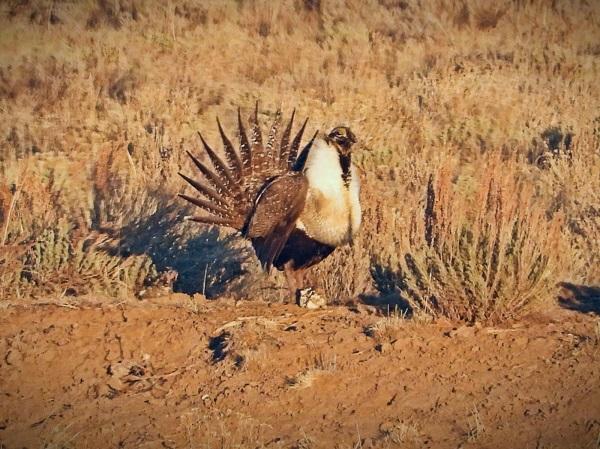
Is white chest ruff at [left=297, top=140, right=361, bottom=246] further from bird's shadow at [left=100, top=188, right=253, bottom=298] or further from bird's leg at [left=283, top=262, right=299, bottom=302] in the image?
bird's shadow at [left=100, top=188, right=253, bottom=298]

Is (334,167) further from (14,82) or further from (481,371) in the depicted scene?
(14,82)

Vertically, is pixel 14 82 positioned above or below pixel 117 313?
above

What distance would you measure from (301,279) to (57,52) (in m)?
9.14

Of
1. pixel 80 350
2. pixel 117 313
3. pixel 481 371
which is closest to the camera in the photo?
pixel 481 371

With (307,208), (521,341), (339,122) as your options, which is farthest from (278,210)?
(339,122)

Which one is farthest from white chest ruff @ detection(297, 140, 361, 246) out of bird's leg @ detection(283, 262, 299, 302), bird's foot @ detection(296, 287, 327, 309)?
bird's leg @ detection(283, 262, 299, 302)

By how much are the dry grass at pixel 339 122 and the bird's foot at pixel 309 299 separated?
469 mm

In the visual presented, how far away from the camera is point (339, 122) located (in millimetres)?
11852

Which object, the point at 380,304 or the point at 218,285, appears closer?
the point at 380,304

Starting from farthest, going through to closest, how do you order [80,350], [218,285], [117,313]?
[218,285]
[117,313]
[80,350]

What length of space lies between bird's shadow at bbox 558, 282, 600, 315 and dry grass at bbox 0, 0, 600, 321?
0.44ft

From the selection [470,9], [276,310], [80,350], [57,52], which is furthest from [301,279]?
[470,9]

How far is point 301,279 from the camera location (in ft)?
22.8

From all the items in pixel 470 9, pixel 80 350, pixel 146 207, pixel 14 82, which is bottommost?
pixel 80 350
